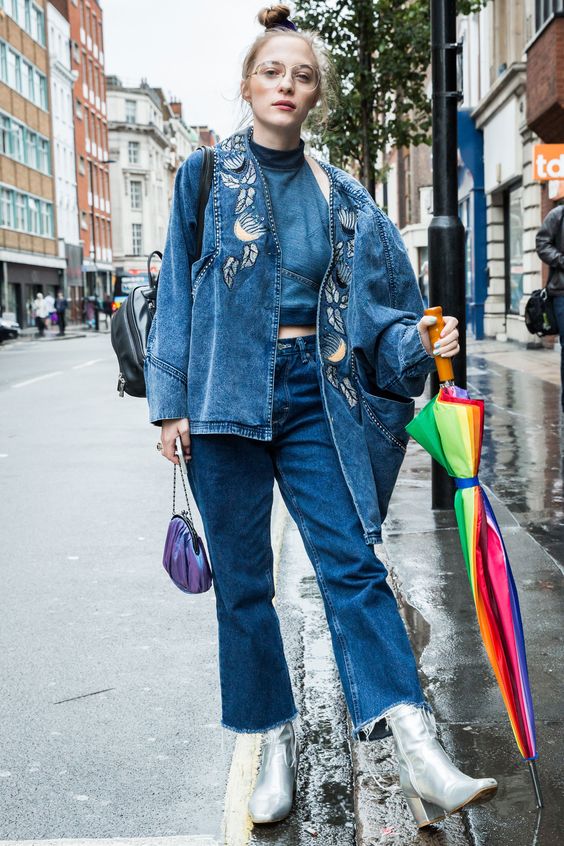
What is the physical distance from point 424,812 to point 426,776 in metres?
0.09

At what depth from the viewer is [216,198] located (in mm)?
2736

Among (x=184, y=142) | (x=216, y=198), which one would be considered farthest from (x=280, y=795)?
(x=184, y=142)

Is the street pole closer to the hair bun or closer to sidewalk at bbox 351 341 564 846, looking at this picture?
sidewalk at bbox 351 341 564 846

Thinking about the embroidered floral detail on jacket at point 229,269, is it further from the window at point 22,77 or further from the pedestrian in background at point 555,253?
the window at point 22,77

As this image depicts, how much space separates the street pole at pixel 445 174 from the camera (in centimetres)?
566

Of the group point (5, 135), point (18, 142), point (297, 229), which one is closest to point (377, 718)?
point (297, 229)

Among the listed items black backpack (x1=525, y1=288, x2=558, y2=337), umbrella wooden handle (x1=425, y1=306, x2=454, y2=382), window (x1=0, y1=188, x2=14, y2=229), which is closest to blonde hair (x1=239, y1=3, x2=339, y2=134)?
umbrella wooden handle (x1=425, y1=306, x2=454, y2=382)

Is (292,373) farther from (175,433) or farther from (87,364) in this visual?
(87,364)

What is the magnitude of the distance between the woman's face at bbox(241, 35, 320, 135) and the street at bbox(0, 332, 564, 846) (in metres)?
1.67

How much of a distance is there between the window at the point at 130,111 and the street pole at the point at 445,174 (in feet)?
315

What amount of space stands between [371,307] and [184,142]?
444 feet

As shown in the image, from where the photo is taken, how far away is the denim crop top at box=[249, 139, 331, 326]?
272 cm

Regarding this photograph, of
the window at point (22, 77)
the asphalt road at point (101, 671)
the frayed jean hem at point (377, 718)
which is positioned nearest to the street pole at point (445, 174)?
the asphalt road at point (101, 671)

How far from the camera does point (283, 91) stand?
2.78 meters
